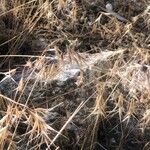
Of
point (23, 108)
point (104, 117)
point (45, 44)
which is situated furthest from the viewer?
point (45, 44)

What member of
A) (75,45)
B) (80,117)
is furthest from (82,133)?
(75,45)

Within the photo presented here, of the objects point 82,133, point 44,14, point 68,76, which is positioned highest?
point 44,14

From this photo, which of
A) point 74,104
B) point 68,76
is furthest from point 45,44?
point 74,104

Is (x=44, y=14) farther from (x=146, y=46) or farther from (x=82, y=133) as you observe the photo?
(x=82, y=133)

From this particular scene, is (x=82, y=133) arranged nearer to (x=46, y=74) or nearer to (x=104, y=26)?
(x=46, y=74)

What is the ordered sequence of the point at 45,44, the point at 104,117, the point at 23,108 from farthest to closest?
the point at 45,44, the point at 104,117, the point at 23,108

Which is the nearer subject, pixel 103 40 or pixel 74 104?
pixel 74 104

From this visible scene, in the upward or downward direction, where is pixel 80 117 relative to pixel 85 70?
downward
